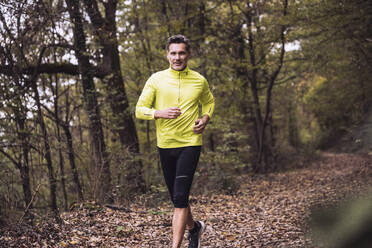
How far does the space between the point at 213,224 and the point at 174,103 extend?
10.8 feet

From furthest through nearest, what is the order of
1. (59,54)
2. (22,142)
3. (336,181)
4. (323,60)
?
(323,60)
(336,181)
(59,54)
(22,142)

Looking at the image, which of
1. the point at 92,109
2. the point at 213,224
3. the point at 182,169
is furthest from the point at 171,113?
the point at 92,109

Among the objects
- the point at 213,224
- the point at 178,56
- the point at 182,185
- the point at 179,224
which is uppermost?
the point at 178,56

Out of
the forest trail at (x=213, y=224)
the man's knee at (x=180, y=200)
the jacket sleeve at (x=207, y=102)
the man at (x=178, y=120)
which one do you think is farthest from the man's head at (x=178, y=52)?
the forest trail at (x=213, y=224)

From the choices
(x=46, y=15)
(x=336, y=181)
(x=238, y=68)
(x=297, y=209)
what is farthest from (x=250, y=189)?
(x=46, y=15)

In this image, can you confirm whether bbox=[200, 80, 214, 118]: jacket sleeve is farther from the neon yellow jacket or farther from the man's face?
the man's face

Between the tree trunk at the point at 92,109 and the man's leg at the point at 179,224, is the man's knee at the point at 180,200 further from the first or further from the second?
the tree trunk at the point at 92,109

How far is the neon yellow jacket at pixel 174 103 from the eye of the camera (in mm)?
4293

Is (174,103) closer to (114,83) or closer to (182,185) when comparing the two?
(182,185)

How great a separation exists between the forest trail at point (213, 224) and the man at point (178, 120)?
5.03ft

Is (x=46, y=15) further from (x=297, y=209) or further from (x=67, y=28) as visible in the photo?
(x=297, y=209)

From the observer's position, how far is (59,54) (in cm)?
1007

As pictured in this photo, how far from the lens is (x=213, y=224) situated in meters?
6.81

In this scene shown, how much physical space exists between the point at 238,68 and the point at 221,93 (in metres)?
1.26
